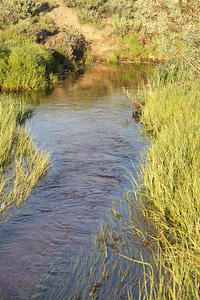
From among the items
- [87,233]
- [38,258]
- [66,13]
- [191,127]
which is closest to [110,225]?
[87,233]

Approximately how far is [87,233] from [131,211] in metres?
1.01

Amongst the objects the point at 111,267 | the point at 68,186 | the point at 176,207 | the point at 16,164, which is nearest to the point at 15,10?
the point at 16,164

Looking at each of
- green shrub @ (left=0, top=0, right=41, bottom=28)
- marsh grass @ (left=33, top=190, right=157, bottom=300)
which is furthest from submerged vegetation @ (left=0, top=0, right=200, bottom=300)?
green shrub @ (left=0, top=0, right=41, bottom=28)

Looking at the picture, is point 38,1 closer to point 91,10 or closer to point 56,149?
point 91,10

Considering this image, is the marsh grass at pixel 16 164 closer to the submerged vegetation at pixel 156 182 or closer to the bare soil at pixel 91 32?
the submerged vegetation at pixel 156 182

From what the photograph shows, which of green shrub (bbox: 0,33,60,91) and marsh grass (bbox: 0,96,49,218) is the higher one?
green shrub (bbox: 0,33,60,91)

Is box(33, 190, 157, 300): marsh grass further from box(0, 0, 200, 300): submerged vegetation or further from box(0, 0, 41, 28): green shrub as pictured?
box(0, 0, 41, 28): green shrub

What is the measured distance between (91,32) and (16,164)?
23495mm

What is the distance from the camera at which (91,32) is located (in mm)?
30109

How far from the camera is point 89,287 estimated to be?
4723mm

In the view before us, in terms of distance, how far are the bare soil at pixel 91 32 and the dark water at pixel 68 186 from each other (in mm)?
13489

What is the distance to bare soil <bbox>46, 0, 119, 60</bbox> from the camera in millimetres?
28859

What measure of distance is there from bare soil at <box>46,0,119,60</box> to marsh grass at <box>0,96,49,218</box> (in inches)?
744

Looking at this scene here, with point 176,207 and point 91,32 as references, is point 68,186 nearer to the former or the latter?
point 176,207
